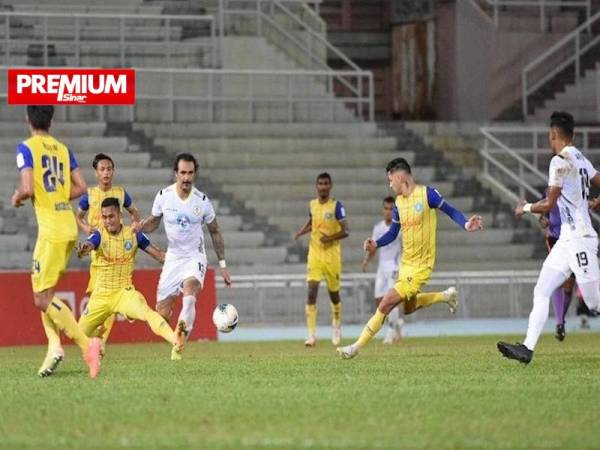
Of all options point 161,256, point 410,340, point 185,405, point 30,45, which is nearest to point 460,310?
point 410,340

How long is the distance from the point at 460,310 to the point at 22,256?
26.8 feet

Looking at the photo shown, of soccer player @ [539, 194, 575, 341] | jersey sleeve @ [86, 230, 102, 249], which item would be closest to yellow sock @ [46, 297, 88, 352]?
jersey sleeve @ [86, 230, 102, 249]

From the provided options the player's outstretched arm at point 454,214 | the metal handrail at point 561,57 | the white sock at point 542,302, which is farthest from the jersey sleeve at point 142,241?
the metal handrail at point 561,57

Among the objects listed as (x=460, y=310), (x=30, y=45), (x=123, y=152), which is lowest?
(x=460, y=310)

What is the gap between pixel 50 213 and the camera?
1501 centimetres

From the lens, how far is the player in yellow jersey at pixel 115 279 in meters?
17.8

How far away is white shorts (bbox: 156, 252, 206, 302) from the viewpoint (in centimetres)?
1916

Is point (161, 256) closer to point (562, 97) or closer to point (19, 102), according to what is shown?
point (19, 102)

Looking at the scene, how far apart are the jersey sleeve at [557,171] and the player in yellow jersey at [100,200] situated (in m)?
5.84

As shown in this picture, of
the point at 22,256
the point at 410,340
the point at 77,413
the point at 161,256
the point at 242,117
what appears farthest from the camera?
the point at 242,117

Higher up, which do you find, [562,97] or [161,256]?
[562,97]

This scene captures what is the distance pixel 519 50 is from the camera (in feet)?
126

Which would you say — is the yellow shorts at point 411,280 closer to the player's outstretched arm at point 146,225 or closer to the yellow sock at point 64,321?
the player's outstretched arm at point 146,225

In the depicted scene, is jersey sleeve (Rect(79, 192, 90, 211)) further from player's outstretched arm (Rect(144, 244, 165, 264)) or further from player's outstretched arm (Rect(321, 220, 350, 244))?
player's outstretched arm (Rect(321, 220, 350, 244))
